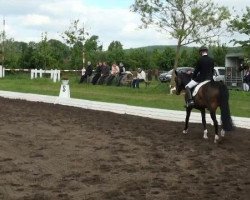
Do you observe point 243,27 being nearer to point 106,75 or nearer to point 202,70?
point 106,75

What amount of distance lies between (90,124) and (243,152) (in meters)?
5.55

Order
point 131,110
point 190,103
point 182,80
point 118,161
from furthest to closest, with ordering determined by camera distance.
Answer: point 131,110 → point 182,80 → point 190,103 → point 118,161

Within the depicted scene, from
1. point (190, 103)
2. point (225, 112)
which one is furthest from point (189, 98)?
point (225, 112)

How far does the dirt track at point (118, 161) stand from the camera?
7.54 m

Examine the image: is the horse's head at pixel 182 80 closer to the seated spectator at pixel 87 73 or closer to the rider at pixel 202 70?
the rider at pixel 202 70

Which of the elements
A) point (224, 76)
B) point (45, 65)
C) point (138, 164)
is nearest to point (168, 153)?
point (138, 164)

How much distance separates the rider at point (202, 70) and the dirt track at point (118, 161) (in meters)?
1.10

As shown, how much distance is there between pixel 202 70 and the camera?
43.2ft

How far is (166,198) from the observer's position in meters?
7.18

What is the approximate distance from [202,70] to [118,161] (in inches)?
168

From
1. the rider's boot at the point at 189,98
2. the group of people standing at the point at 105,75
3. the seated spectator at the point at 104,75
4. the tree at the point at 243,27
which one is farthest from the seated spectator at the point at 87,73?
the rider's boot at the point at 189,98

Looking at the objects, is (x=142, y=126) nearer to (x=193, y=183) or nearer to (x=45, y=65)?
(x=193, y=183)

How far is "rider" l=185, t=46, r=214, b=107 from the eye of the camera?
43.0 feet

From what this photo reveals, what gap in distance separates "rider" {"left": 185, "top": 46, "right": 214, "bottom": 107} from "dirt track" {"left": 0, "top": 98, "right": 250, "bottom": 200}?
3.61 feet
